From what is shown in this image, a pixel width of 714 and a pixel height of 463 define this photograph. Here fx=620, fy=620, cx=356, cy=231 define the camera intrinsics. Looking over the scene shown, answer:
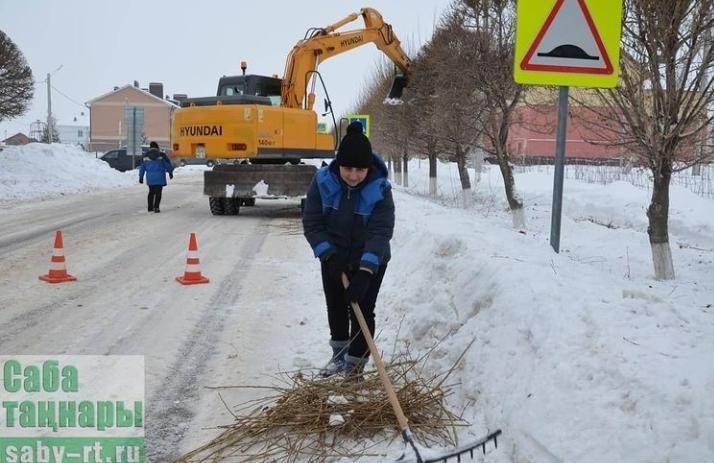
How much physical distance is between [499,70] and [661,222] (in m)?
7.25

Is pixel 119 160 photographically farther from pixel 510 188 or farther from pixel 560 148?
pixel 560 148

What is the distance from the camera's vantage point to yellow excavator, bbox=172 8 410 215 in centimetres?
1296

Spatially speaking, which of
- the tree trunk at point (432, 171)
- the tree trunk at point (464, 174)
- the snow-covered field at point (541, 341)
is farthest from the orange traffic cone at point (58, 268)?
the tree trunk at point (432, 171)

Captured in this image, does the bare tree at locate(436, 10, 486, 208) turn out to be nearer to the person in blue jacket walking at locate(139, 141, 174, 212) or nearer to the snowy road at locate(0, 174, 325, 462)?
the snowy road at locate(0, 174, 325, 462)

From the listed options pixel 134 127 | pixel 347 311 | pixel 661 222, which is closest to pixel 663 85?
pixel 661 222

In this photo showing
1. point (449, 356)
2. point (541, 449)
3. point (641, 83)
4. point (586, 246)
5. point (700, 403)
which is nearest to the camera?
point (700, 403)

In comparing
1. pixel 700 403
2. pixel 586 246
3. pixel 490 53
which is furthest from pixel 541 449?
pixel 490 53

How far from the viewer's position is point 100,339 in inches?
197

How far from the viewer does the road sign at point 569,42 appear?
441cm

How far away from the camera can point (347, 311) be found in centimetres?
Answer: 431

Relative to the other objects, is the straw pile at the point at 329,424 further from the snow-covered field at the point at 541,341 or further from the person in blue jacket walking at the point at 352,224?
the person in blue jacket walking at the point at 352,224

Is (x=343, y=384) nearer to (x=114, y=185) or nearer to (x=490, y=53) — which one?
(x=490, y=53)

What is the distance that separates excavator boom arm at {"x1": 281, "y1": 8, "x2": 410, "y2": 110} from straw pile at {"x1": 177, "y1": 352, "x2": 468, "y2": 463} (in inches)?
451

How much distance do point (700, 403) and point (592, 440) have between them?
45 cm
